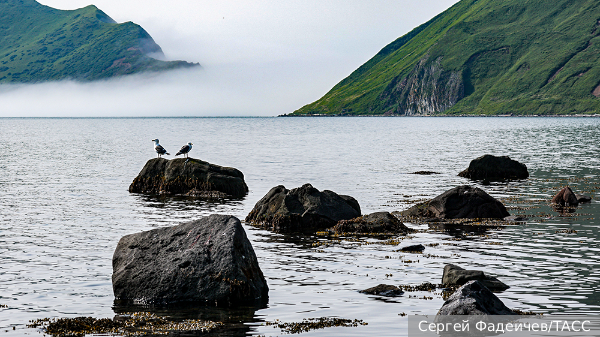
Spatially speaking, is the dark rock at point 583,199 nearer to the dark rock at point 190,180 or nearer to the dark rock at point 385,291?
the dark rock at point 190,180

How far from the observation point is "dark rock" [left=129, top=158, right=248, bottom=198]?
42.9 m

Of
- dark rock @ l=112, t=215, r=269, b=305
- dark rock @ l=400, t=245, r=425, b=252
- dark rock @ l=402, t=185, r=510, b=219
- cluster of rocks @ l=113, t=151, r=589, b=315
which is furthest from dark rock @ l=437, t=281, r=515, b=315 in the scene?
dark rock @ l=402, t=185, r=510, b=219

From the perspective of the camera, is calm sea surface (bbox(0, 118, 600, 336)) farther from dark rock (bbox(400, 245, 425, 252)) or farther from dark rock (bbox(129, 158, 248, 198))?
dark rock (bbox(129, 158, 248, 198))

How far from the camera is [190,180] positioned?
43.8 meters

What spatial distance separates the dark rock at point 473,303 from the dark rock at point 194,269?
5.66m

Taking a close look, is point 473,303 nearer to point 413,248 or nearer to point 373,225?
point 413,248

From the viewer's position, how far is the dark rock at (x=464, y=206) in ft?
103

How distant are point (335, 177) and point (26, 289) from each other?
39844mm

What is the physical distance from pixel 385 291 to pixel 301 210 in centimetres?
1281

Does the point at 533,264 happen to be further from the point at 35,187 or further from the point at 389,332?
the point at 35,187

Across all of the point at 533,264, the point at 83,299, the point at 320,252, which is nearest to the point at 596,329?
the point at 533,264

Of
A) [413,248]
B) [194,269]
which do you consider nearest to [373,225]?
[413,248]

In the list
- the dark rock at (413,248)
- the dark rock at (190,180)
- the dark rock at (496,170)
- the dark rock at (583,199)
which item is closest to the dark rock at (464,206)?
the dark rock at (583,199)

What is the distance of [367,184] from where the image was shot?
164ft
